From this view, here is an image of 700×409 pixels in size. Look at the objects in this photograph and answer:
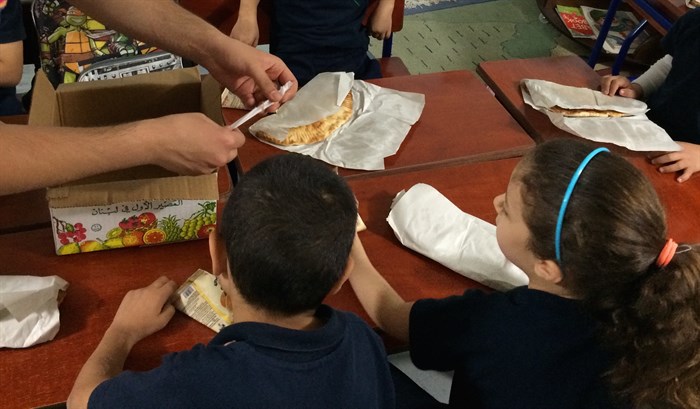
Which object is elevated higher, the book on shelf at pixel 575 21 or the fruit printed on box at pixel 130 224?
the fruit printed on box at pixel 130 224

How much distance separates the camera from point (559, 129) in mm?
1480

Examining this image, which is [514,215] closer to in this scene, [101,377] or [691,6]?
[101,377]

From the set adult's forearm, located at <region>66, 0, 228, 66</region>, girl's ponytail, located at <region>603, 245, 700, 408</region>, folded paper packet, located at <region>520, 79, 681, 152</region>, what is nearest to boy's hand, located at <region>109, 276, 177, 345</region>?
adult's forearm, located at <region>66, 0, 228, 66</region>

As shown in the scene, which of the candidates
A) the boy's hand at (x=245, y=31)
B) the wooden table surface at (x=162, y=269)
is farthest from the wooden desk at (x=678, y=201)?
the boy's hand at (x=245, y=31)

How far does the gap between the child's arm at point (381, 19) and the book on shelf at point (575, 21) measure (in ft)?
4.70

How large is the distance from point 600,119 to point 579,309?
69 cm

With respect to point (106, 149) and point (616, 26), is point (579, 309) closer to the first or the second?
point (106, 149)

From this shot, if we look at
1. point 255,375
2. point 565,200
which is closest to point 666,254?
point 565,200

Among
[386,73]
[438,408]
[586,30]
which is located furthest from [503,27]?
[438,408]

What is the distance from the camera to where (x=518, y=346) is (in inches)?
37.7

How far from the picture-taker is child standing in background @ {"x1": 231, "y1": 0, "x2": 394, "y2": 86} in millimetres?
1838

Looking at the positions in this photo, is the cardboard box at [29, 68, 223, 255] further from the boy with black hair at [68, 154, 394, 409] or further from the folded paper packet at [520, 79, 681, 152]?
the folded paper packet at [520, 79, 681, 152]

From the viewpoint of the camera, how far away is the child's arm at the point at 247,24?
1.73 meters

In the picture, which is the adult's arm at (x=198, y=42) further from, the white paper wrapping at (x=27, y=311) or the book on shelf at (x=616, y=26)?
the book on shelf at (x=616, y=26)
